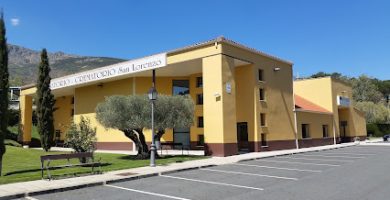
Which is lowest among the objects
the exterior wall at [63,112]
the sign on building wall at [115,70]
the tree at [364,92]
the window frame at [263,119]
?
the window frame at [263,119]

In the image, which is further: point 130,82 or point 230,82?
point 130,82

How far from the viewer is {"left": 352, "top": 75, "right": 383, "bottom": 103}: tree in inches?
3061

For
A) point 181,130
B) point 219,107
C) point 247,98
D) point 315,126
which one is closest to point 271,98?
point 247,98

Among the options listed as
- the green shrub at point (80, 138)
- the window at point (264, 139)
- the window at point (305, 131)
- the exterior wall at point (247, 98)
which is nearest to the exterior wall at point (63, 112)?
the exterior wall at point (247, 98)

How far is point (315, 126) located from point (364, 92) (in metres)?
49.8

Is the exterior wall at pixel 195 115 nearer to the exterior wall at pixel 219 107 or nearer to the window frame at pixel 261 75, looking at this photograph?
the window frame at pixel 261 75

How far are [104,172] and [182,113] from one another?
23.7 feet

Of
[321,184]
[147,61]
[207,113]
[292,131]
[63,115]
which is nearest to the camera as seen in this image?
[321,184]

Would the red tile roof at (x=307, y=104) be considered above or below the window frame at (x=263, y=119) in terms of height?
above

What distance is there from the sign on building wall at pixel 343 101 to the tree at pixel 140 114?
978 inches

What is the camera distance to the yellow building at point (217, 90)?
22.4m

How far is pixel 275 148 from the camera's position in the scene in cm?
2764

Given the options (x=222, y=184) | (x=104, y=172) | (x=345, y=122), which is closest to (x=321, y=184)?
(x=222, y=184)

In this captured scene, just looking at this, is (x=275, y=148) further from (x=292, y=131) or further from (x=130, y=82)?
(x=130, y=82)
